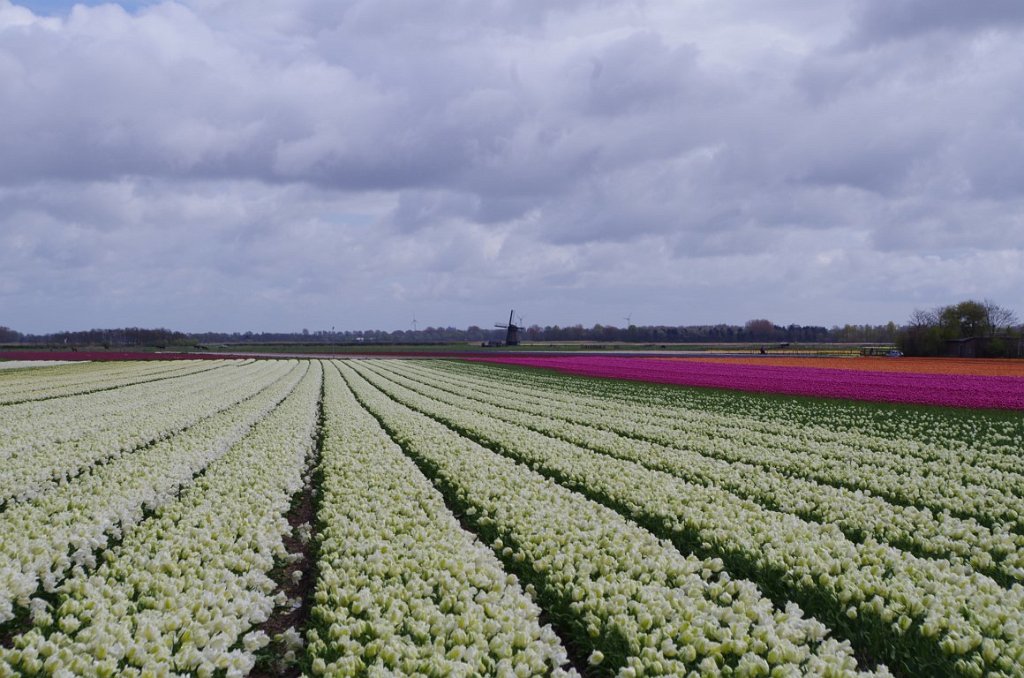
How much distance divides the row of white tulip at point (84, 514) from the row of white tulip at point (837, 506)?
899 centimetres

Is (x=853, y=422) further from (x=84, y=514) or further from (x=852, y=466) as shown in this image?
(x=84, y=514)

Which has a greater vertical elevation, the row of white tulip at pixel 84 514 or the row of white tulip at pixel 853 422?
the row of white tulip at pixel 84 514

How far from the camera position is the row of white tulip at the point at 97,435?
1152 cm

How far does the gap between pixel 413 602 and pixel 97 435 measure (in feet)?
46.8

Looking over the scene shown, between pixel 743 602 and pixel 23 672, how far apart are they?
6.11 m

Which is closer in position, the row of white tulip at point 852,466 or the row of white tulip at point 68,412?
the row of white tulip at point 852,466

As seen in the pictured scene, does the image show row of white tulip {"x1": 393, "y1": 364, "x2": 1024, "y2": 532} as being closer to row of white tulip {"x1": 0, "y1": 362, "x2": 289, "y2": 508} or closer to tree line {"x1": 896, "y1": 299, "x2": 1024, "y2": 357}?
row of white tulip {"x1": 0, "y1": 362, "x2": 289, "y2": 508}

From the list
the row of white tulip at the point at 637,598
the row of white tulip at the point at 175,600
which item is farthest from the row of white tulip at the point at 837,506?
the row of white tulip at the point at 175,600

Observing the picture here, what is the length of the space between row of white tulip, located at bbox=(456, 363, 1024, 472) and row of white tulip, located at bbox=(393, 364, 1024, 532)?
31cm

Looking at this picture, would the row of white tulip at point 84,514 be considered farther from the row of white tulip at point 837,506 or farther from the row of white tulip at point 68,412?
the row of white tulip at point 837,506

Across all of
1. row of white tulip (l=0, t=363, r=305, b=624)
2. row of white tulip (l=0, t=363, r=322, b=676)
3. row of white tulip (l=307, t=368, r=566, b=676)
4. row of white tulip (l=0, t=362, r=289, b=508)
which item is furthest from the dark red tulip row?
row of white tulip (l=0, t=363, r=322, b=676)

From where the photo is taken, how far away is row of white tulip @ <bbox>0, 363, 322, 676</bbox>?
5117 millimetres

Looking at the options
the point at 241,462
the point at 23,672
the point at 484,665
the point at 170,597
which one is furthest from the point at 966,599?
the point at 241,462

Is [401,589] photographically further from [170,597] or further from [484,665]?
[170,597]
